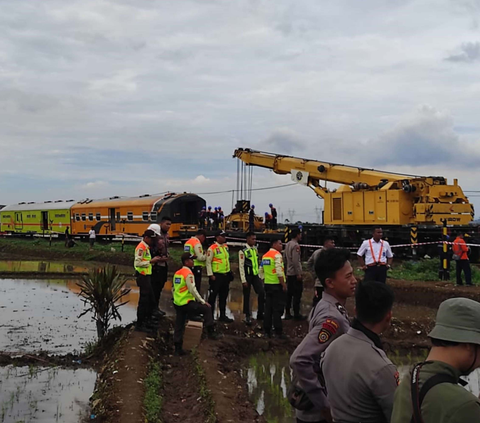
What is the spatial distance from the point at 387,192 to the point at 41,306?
1179 cm

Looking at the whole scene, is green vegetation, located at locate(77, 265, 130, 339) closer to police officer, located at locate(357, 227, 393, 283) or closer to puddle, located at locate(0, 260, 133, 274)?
police officer, located at locate(357, 227, 393, 283)

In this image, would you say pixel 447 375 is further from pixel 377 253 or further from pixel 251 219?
pixel 251 219

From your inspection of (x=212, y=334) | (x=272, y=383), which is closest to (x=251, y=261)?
(x=212, y=334)

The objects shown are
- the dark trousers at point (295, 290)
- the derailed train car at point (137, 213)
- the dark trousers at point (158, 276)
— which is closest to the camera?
the dark trousers at point (158, 276)

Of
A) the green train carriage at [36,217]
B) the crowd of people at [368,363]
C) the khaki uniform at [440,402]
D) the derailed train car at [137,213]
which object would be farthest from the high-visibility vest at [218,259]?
the green train carriage at [36,217]

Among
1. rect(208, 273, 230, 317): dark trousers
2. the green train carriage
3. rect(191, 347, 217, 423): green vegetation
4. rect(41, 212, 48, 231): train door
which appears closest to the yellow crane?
rect(208, 273, 230, 317): dark trousers

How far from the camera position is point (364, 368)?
2.72m

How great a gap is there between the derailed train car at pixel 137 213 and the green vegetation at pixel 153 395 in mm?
20891

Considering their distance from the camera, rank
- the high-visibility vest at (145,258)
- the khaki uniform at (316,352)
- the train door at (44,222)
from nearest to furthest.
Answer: the khaki uniform at (316,352), the high-visibility vest at (145,258), the train door at (44,222)

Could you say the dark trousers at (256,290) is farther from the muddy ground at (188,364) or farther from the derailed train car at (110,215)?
the derailed train car at (110,215)

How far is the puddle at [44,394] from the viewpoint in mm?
6223

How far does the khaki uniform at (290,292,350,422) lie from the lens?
339 centimetres

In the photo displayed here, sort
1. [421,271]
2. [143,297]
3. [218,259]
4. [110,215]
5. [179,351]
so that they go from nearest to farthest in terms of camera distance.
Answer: [179,351], [143,297], [218,259], [421,271], [110,215]

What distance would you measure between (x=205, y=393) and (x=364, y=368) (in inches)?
159
